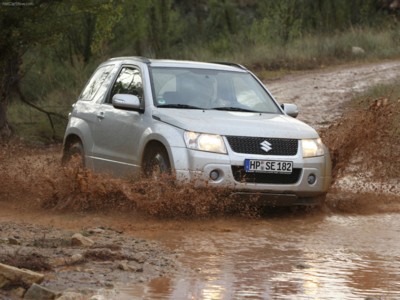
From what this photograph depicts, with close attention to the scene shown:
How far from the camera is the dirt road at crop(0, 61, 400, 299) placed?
286 inches

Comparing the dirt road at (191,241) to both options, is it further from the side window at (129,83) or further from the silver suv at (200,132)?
the side window at (129,83)

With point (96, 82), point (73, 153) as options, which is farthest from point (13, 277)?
point (96, 82)

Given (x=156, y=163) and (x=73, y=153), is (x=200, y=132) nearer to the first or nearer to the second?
(x=156, y=163)

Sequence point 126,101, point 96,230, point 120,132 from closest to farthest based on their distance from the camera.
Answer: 1. point 96,230
2. point 126,101
3. point 120,132

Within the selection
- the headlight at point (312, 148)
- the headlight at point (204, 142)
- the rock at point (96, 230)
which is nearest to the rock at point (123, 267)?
the rock at point (96, 230)

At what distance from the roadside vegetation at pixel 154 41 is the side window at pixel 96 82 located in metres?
5.61

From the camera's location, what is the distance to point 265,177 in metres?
10.5

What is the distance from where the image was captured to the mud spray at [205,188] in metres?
10.4

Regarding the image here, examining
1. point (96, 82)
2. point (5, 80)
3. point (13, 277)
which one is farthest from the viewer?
point (5, 80)

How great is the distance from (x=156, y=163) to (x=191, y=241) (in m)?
1.55

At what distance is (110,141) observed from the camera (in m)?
11.8

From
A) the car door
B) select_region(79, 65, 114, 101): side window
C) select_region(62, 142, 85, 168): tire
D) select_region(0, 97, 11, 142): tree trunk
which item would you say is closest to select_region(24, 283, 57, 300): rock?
the car door

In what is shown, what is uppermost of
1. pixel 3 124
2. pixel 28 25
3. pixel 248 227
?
pixel 28 25

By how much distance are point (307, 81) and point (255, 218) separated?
14206mm
